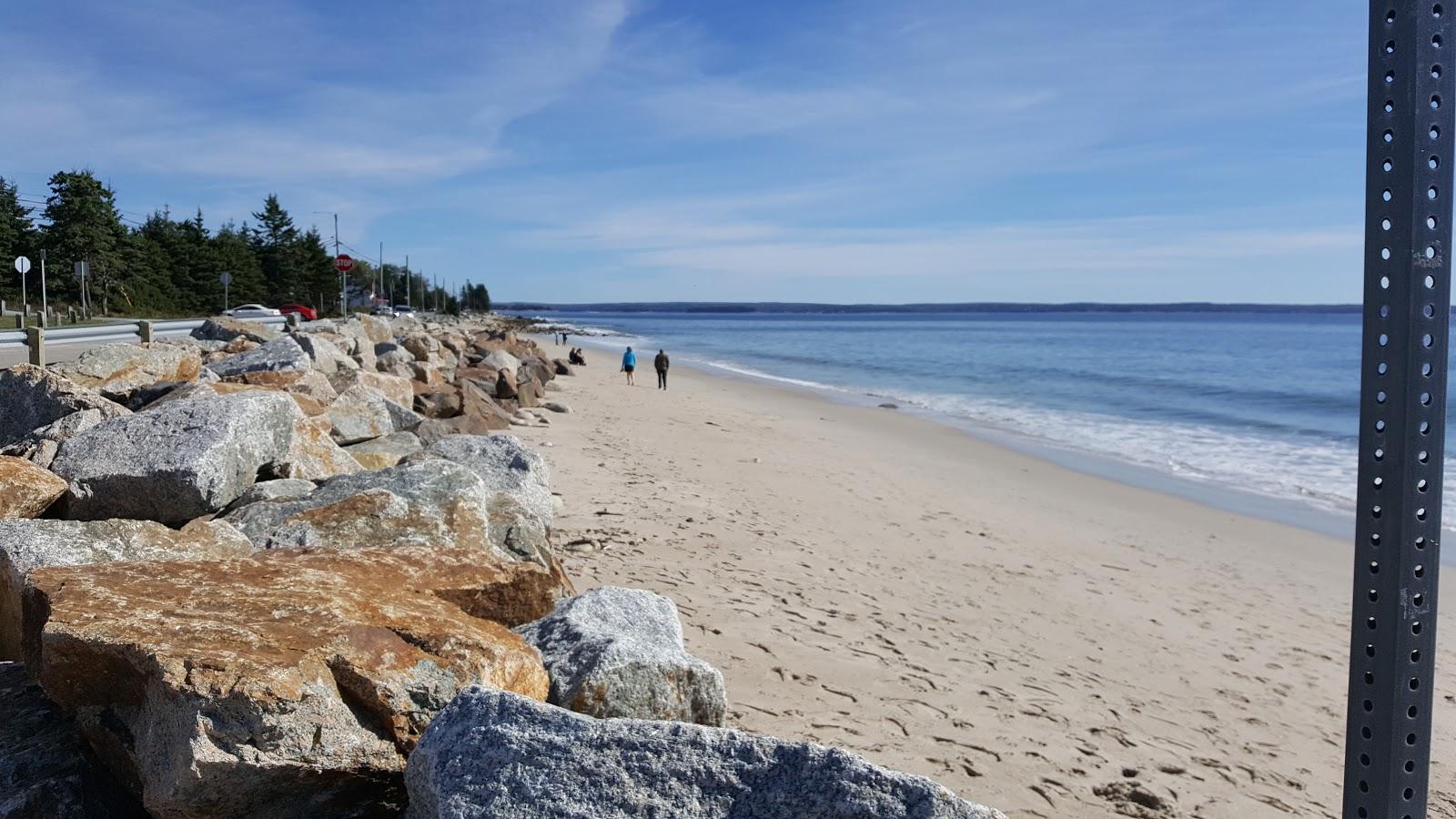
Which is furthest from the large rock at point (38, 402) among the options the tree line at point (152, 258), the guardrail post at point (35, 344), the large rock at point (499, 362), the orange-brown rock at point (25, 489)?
the tree line at point (152, 258)

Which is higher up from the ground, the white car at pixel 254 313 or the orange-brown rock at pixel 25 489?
the white car at pixel 254 313

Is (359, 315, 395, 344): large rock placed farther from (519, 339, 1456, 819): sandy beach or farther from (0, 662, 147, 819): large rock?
(0, 662, 147, 819): large rock

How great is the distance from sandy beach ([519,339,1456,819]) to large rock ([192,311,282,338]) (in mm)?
4973

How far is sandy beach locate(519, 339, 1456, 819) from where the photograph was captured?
4.48m

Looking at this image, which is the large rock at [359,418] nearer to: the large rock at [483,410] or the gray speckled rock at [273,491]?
the gray speckled rock at [273,491]

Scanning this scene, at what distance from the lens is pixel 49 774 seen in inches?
102

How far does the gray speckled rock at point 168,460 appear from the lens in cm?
464

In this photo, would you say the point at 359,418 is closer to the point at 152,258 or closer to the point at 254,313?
the point at 254,313

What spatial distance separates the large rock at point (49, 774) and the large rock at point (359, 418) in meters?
4.83

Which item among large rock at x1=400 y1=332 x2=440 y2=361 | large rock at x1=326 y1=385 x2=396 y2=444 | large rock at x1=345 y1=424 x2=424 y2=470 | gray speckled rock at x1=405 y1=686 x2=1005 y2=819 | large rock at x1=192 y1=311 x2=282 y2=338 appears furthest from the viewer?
large rock at x1=400 y1=332 x2=440 y2=361

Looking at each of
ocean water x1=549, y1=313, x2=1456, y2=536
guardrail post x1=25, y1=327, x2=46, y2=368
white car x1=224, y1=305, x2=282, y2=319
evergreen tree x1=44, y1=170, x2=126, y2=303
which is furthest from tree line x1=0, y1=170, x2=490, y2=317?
guardrail post x1=25, y1=327, x2=46, y2=368

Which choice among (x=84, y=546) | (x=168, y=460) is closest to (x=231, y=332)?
(x=168, y=460)

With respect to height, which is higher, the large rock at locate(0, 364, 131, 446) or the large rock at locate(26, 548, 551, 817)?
the large rock at locate(0, 364, 131, 446)

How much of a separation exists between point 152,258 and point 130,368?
194 feet
